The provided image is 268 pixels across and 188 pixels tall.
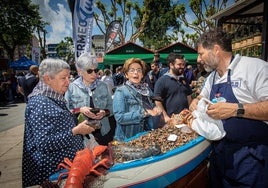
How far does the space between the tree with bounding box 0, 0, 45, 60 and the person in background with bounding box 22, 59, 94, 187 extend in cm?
3070

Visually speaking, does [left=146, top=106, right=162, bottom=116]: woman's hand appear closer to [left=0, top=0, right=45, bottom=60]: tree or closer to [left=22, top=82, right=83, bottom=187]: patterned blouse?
[left=22, top=82, right=83, bottom=187]: patterned blouse

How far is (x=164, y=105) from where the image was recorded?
4.65 metres

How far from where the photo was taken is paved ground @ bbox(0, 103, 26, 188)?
4.54 metres

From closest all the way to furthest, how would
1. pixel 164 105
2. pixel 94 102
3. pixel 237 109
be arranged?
pixel 237 109 → pixel 94 102 → pixel 164 105

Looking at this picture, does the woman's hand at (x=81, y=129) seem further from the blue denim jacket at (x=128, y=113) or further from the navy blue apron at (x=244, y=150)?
the navy blue apron at (x=244, y=150)

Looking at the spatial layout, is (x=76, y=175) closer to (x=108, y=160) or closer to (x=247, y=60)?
(x=108, y=160)

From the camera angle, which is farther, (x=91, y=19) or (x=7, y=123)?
(x=7, y=123)

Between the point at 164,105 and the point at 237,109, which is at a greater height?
the point at 237,109

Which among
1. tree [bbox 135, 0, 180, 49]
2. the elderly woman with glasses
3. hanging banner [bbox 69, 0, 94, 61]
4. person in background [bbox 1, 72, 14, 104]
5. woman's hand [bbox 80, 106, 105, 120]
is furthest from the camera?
tree [bbox 135, 0, 180, 49]

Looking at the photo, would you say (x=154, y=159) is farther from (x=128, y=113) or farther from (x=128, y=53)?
(x=128, y=53)

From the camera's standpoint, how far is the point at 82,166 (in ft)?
5.68

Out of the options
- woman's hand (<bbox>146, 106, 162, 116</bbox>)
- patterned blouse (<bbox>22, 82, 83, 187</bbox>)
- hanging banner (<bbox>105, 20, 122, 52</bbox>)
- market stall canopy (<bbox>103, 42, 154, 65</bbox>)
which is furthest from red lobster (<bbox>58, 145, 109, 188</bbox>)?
hanging banner (<bbox>105, 20, 122, 52</bbox>)

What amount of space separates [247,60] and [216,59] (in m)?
0.25


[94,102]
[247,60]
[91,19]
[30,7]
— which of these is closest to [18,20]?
[30,7]
